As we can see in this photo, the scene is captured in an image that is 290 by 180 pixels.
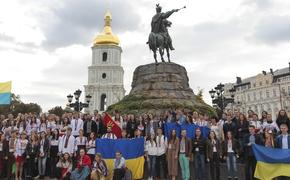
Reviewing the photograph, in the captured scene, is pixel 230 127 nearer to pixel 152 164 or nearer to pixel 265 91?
pixel 152 164

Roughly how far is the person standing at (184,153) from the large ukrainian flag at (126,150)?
1363mm

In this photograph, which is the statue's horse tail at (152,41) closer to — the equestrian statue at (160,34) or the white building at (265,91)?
the equestrian statue at (160,34)

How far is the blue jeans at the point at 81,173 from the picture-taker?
34.1 ft

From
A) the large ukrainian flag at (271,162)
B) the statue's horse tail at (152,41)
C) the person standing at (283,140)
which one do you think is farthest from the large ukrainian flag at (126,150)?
the statue's horse tail at (152,41)

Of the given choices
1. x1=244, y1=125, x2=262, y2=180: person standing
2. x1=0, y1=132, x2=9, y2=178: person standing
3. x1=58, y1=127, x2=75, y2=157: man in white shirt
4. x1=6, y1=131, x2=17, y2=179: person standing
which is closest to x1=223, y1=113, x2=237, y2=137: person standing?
x1=244, y1=125, x2=262, y2=180: person standing

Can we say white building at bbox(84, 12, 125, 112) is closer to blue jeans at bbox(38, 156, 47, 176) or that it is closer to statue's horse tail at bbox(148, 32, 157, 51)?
statue's horse tail at bbox(148, 32, 157, 51)

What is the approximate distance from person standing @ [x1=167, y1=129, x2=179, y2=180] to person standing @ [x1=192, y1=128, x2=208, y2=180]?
551 mm

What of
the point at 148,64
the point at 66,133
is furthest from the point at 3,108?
the point at 66,133

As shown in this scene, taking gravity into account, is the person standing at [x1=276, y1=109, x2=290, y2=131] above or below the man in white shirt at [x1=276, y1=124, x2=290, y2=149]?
above

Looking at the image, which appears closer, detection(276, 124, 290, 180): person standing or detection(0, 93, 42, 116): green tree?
detection(276, 124, 290, 180): person standing

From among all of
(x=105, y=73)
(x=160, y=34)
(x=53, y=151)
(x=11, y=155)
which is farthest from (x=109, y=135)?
(x=105, y=73)

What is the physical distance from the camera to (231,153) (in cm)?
1120

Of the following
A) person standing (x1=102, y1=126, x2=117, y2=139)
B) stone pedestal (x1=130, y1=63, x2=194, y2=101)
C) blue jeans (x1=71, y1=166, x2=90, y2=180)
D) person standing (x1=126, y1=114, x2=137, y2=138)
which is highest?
stone pedestal (x1=130, y1=63, x2=194, y2=101)

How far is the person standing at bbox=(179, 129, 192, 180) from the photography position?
36.3 feet
